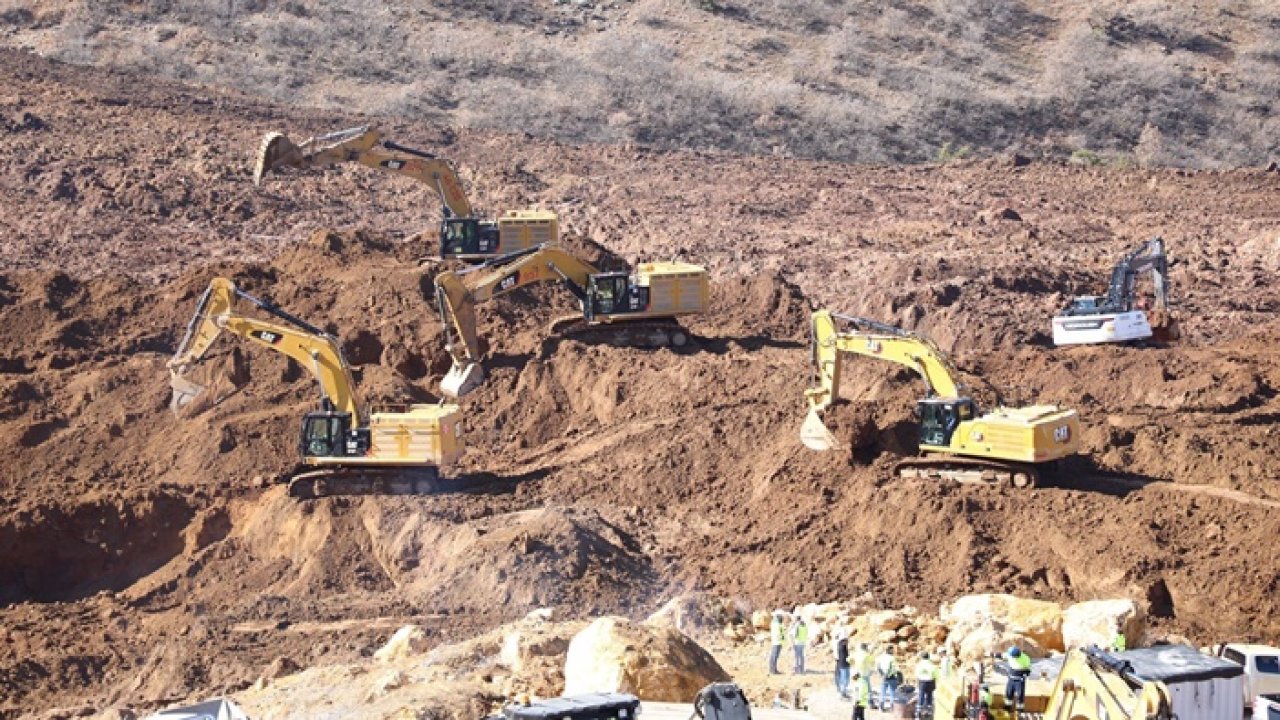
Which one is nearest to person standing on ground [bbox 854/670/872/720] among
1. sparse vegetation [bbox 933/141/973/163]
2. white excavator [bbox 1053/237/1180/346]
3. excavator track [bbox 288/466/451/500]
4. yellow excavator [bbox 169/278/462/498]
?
yellow excavator [bbox 169/278/462/498]

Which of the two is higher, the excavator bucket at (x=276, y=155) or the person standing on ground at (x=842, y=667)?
the excavator bucket at (x=276, y=155)

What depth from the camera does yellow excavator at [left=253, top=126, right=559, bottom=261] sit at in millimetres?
39250

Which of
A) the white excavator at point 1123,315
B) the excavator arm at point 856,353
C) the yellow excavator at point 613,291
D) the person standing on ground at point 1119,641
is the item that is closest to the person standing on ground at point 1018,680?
the person standing on ground at point 1119,641

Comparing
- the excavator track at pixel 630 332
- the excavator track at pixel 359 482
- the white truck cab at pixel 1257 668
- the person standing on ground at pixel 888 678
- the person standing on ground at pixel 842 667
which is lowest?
the excavator track at pixel 359 482

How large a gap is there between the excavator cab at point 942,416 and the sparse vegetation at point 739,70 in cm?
3080

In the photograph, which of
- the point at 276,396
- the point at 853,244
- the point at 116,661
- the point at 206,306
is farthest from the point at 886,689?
the point at 853,244

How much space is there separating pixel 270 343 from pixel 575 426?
5.74 m

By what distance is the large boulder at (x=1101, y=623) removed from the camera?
2050 cm

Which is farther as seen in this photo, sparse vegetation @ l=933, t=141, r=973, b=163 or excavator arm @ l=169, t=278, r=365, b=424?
sparse vegetation @ l=933, t=141, r=973, b=163

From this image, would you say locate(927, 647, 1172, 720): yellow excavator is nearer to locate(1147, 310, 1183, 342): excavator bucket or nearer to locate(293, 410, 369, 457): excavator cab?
locate(293, 410, 369, 457): excavator cab

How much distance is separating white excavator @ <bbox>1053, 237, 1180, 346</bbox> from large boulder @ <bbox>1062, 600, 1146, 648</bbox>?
14.6 metres

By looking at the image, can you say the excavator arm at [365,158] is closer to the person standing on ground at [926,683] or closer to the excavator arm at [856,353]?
the excavator arm at [856,353]

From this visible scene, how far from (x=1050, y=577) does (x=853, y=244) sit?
21.8m

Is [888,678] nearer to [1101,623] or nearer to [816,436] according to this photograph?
[1101,623]
